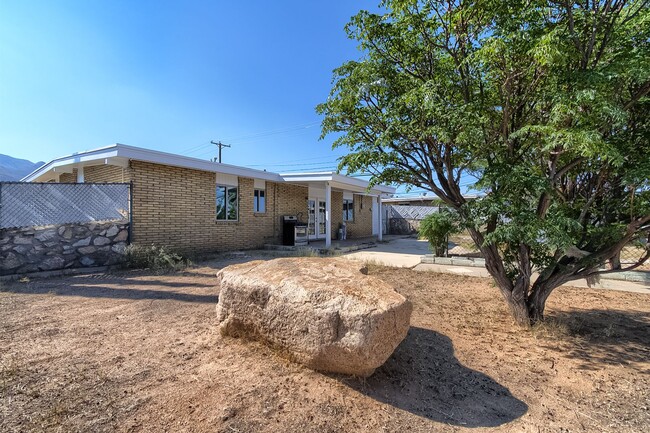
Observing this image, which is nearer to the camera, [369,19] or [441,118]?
[441,118]

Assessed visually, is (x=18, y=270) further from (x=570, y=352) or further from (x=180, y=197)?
(x=570, y=352)

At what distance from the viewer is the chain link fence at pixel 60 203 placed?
22.0 ft

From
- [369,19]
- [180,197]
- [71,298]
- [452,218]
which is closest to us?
[369,19]

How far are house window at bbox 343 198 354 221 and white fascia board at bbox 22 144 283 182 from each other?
20.8ft

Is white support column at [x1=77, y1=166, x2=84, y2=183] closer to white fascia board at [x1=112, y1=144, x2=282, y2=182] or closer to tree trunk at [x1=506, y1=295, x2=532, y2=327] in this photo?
white fascia board at [x1=112, y1=144, x2=282, y2=182]

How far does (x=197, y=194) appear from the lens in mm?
10125

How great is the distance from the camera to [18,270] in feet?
21.6

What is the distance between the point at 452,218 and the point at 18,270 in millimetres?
8614

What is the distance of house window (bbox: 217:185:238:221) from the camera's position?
36.0ft

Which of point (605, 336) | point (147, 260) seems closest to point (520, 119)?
point (605, 336)

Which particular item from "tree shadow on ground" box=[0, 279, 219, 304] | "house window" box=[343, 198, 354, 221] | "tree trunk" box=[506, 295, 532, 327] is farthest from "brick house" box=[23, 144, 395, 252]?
"tree trunk" box=[506, 295, 532, 327]

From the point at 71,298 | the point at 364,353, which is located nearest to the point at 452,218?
the point at 364,353

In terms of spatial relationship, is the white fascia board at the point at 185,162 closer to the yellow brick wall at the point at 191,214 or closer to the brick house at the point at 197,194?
the brick house at the point at 197,194

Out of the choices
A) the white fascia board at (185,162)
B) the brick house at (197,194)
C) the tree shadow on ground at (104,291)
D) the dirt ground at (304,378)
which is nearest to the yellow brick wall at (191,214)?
the brick house at (197,194)
